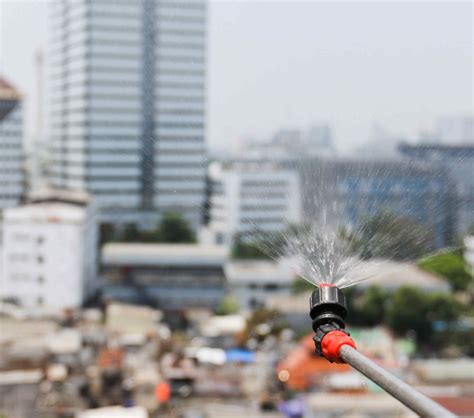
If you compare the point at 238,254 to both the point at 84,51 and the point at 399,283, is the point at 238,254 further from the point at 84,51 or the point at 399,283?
the point at 84,51

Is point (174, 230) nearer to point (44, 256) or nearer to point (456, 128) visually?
point (44, 256)

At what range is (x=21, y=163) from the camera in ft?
37.8

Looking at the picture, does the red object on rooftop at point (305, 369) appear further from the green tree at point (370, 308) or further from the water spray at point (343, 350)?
the water spray at point (343, 350)

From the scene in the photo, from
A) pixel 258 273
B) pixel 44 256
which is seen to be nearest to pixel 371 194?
pixel 44 256

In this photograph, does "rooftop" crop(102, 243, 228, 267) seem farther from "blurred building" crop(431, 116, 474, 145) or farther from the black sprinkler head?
the black sprinkler head

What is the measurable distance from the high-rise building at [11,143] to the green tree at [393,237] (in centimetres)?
1013

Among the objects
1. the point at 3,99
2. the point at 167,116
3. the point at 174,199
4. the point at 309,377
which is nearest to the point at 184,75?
the point at 167,116

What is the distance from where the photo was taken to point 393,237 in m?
0.81

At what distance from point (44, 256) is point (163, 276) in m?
1.26

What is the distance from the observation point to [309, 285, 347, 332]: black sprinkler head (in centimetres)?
59

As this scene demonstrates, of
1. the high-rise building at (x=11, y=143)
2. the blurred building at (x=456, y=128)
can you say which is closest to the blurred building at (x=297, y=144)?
the blurred building at (x=456, y=128)

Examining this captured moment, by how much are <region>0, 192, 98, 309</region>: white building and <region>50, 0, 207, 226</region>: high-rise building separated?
3056 millimetres

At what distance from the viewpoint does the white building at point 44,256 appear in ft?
26.9

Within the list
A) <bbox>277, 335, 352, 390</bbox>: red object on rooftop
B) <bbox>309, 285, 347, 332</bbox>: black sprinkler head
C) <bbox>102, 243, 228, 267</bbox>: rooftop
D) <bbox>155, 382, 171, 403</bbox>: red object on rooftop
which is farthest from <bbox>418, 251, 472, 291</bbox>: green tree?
<bbox>309, 285, 347, 332</bbox>: black sprinkler head
